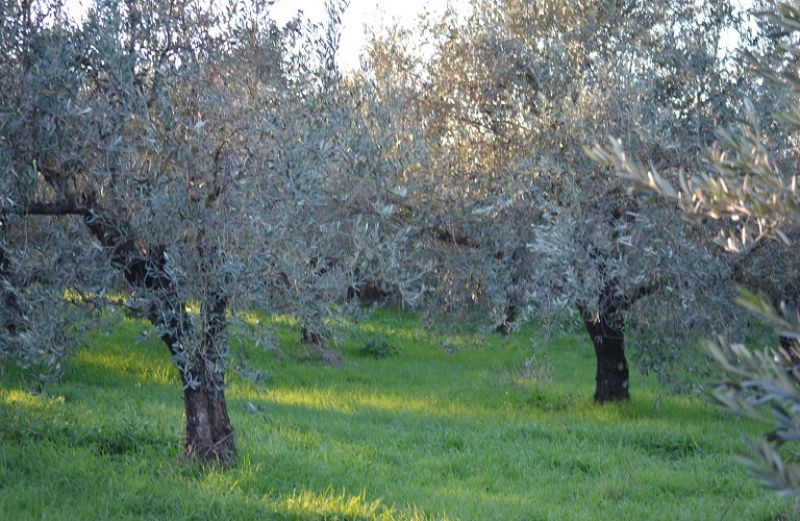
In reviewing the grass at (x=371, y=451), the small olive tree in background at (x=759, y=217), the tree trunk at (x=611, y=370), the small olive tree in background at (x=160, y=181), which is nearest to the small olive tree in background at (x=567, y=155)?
the tree trunk at (x=611, y=370)

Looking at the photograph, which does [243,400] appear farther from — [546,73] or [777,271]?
[777,271]

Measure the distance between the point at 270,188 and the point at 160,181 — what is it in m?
0.89

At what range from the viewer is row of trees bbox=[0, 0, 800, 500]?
26.9 ft

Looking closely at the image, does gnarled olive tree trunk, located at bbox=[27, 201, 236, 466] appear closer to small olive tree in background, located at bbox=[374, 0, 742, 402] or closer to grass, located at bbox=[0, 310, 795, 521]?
grass, located at bbox=[0, 310, 795, 521]

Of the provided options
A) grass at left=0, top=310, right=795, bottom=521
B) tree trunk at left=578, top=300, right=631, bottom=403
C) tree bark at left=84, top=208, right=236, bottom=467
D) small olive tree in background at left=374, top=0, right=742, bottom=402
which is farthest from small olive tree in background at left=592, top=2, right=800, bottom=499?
tree trunk at left=578, top=300, right=631, bottom=403

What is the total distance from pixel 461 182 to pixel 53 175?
247 inches

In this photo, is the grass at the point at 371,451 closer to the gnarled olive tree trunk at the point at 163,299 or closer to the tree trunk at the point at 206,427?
the tree trunk at the point at 206,427

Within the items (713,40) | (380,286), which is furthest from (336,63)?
(713,40)

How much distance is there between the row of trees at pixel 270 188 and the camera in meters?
8.21

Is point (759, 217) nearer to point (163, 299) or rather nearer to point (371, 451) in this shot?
point (163, 299)

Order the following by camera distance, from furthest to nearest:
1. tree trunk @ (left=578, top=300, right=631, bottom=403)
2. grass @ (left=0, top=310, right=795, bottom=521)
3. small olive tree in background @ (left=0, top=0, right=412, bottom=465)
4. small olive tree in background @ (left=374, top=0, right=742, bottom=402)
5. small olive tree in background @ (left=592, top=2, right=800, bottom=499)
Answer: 1. tree trunk @ (left=578, top=300, right=631, bottom=403)
2. small olive tree in background @ (left=374, top=0, right=742, bottom=402)
3. grass @ (left=0, top=310, right=795, bottom=521)
4. small olive tree in background @ (left=0, top=0, right=412, bottom=465)
5. small olive tree in background @ (left=592, top=2, right=800, bottom=499)

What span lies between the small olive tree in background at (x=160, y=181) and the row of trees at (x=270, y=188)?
2 cm

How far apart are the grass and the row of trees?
2.76 ft

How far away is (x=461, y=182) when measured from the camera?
13594 mm
